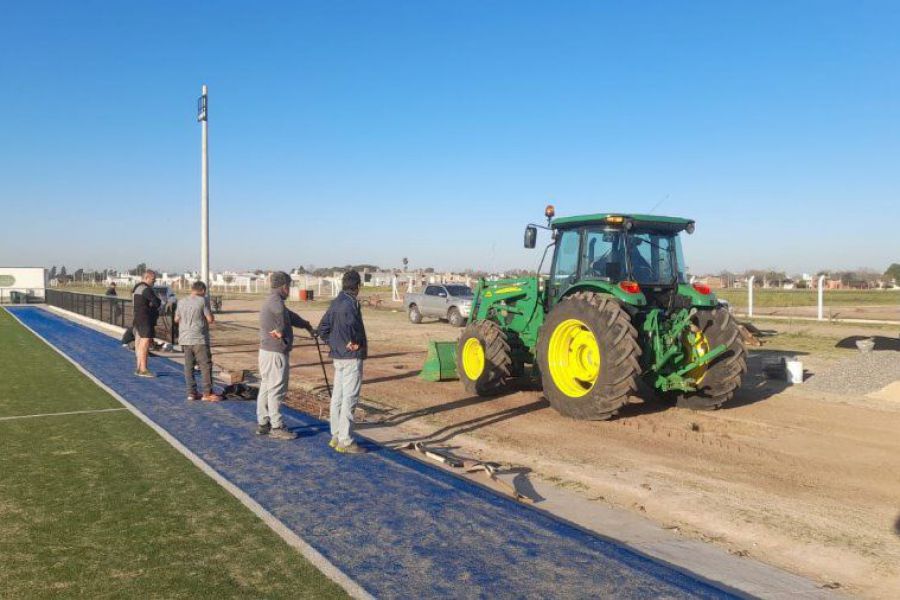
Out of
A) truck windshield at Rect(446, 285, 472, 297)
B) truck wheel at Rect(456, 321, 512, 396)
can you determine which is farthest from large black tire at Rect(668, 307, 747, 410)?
truck windshield at Rect(446, 285, 472, 297)

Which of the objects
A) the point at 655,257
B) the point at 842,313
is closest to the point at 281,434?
the point at 655,257

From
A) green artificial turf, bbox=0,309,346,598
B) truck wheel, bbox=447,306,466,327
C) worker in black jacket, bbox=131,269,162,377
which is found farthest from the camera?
truck wheel, bbox=447,306,466,327

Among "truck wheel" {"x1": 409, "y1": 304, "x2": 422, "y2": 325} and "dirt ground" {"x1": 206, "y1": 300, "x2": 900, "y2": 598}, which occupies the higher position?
"truck wheel" {"x1": 409, "y1": 304, "x2": 422, "y2": 325}

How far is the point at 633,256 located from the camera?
9.97 m

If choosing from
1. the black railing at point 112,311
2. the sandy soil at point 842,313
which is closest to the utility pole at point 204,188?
the black railing at point 112,311

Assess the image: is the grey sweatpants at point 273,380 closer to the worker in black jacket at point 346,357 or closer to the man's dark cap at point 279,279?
the man's dark cap at point 279,279

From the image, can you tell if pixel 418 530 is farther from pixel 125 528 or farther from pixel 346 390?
pixel 346 390

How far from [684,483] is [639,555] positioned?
191 cm

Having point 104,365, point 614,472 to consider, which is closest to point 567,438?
point 614,472

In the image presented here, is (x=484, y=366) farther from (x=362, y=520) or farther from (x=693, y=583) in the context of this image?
(x=693, y=583)

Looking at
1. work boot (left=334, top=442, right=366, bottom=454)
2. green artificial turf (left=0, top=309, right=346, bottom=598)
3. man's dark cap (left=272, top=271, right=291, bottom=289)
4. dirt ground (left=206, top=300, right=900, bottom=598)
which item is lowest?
dirt ground (left=206, top=300, right=900, bottom=598)

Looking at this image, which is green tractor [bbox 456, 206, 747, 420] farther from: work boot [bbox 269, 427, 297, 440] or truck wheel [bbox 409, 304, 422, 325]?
truck wheel [bbox 409, 304, 422, 325]

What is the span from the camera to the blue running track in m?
4.31

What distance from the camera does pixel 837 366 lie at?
42.9 feet
